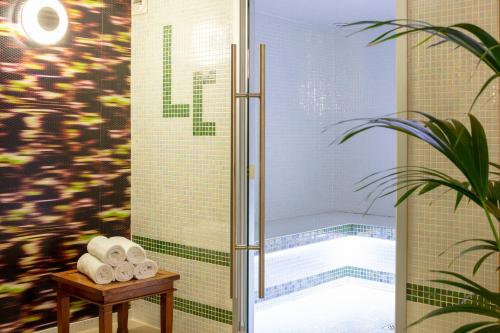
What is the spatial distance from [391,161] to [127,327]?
2036 mm

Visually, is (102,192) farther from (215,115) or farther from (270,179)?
(270,179)

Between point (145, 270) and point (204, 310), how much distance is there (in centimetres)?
48

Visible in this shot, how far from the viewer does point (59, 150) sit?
355cm

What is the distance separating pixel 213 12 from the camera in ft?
11.1

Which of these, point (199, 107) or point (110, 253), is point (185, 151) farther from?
point (110, 253)

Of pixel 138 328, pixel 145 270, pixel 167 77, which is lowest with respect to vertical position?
pixel 138 328

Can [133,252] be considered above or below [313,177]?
below

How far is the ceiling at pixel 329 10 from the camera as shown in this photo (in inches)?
104

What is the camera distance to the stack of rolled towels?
311 cm

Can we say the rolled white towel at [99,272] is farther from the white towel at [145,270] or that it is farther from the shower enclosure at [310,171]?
the shower enclosure at [310,171]

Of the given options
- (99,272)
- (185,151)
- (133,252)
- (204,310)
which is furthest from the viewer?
(185,151)

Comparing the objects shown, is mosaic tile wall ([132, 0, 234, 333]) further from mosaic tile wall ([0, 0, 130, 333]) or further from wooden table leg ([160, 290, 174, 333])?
wooden table leg ([160, 290, 174, 333])

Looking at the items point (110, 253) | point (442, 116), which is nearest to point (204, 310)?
point (110, 253)

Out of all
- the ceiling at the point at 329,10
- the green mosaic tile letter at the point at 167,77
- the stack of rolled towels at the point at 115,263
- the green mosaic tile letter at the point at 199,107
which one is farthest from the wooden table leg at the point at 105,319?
A: the ceiling at the point at 329,10
